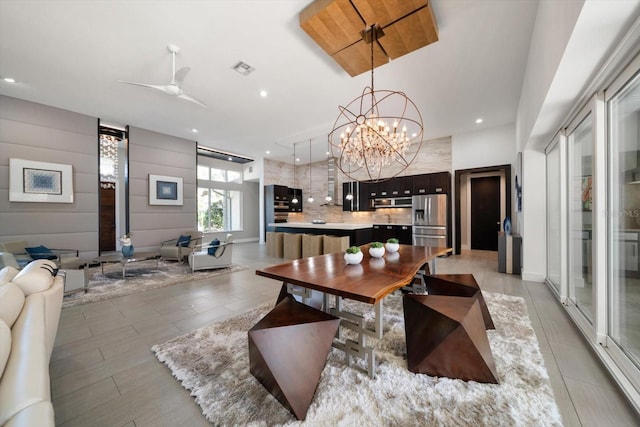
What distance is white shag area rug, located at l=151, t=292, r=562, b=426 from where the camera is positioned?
1.39m

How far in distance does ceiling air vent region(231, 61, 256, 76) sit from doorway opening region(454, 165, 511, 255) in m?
5.75

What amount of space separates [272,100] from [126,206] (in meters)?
4.56

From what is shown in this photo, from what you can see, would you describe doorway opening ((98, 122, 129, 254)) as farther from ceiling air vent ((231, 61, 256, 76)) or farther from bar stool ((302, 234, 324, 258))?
bar stool ((302, 234, 324, 258))

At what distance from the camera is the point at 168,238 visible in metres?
6.56

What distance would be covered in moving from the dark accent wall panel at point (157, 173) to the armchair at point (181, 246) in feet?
1.20

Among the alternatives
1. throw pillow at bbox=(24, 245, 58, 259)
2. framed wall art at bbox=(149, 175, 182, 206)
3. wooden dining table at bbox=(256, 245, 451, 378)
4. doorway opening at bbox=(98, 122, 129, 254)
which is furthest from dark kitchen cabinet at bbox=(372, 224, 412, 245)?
throw pillow at bbox=(24, 245, 58, 259)

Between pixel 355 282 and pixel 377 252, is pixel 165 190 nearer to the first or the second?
pixel 377 252

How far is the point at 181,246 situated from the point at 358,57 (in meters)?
5.58

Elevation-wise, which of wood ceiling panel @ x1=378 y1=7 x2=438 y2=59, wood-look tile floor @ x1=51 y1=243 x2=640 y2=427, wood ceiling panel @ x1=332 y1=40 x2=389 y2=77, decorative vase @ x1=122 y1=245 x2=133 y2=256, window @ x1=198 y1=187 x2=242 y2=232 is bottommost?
wood-look tile floor @ x1=51 y1=243 x2=640 y2=427

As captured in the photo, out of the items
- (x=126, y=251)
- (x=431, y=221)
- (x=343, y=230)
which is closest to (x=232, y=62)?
(x=343, y=230)

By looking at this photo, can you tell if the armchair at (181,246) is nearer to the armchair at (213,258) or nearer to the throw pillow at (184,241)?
the throw pillow at (184,241)

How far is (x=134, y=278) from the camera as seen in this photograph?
4.44 meters

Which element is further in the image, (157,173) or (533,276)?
(157,173)

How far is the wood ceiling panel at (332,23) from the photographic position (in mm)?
2379
